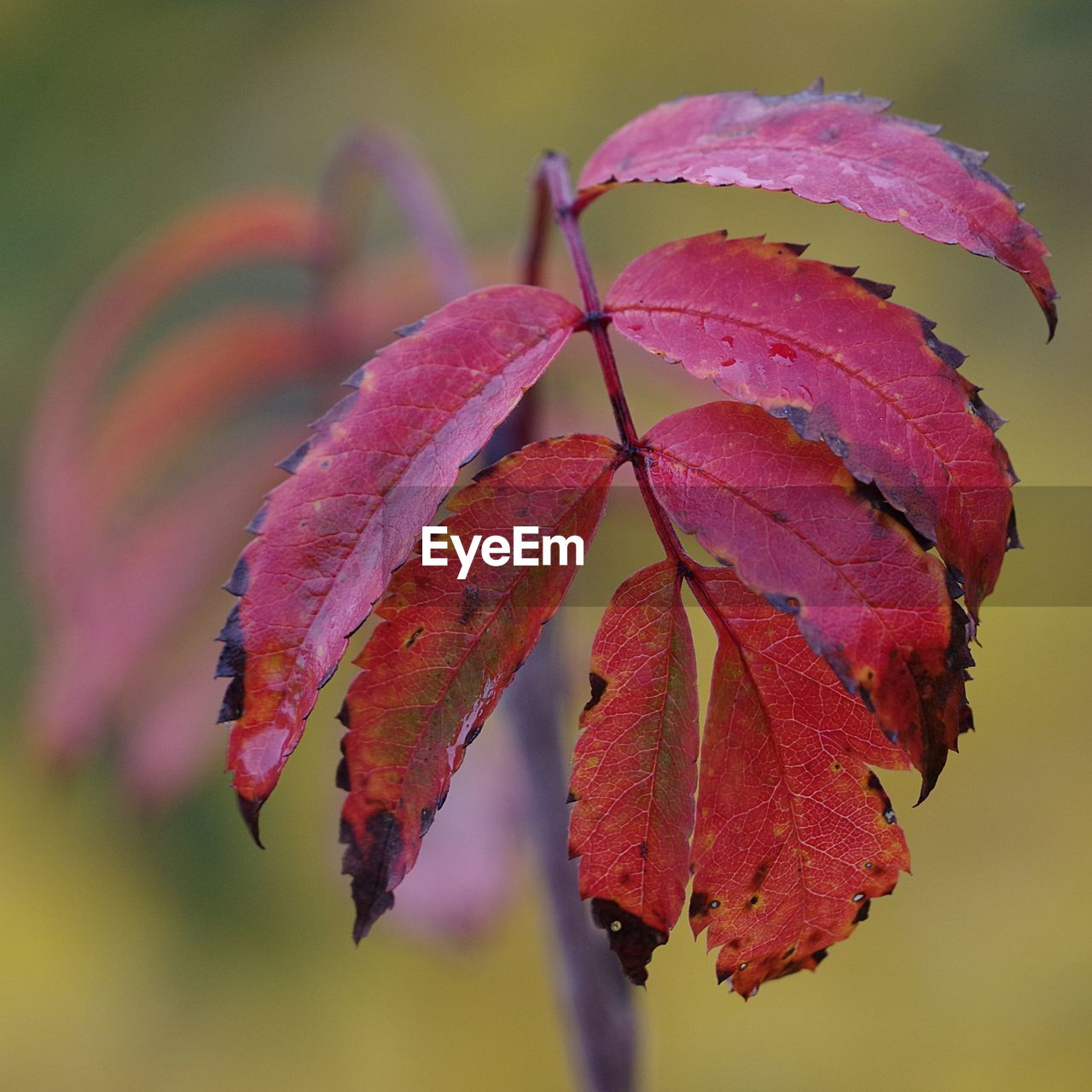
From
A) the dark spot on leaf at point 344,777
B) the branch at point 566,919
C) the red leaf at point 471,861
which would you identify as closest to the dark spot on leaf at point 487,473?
the dark spot on leaf at point 344,777

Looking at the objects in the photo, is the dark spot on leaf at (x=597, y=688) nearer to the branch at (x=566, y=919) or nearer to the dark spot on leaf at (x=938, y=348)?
the dark spot on leaf at (x=938, y=348)

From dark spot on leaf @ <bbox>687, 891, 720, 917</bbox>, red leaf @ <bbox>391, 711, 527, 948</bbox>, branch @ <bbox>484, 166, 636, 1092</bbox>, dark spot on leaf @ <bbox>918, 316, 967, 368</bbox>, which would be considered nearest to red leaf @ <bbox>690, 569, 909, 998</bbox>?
dark spot on leaf @ <bbox>687, 891, 720, 917</bbox>

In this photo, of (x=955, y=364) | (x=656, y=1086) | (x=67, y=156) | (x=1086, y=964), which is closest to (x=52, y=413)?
(x=955, y=364)

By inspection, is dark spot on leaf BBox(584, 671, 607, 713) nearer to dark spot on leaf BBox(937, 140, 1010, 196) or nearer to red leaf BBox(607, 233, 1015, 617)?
red leaf BBox(607, 233, 1015, 617)

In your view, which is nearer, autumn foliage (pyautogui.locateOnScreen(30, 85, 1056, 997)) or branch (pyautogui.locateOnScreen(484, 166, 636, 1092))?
autumn foliage (pyautogui.locateOnScreen(30, 85, 1056, 997))

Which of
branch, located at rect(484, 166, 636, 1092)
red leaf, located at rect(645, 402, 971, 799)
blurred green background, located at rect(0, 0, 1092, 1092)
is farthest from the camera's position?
blurred green background, located at rect(0, 0, 1092, 1092)
